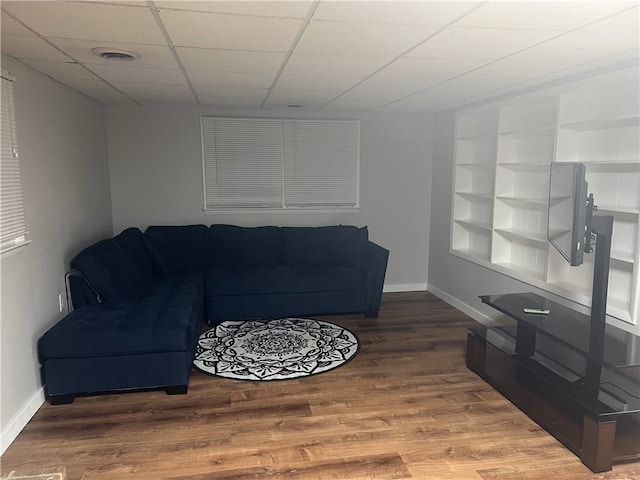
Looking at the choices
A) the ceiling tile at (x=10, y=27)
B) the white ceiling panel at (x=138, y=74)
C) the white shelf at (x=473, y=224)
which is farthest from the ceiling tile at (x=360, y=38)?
the white shelf at (x=473, y=224)

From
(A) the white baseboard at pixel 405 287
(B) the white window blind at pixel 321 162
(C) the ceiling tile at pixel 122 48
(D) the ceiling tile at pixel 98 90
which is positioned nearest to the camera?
(C) the ceiling tile at pixel 122 48

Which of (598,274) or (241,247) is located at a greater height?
(598,274)

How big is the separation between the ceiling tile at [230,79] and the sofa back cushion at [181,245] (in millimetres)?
1818

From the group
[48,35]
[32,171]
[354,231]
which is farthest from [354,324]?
[48,35]

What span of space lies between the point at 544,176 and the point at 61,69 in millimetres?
3816

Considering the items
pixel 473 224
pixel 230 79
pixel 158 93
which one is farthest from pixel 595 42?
pixel 158 93

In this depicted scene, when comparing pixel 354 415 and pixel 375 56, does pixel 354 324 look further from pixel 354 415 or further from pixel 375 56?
pixel 375 56

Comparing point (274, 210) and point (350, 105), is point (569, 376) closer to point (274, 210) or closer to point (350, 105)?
point (350, 105)

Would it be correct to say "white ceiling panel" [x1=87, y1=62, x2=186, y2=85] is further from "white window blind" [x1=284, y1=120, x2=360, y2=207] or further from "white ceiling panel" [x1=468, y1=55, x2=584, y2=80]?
"white ceiling panel" [x1=468, y1=55, x2=584, y2=80]

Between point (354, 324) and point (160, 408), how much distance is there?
82.8 inches

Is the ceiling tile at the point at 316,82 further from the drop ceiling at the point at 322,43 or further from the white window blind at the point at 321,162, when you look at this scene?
the white window blind at the point at 321,162

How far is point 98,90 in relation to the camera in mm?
3916

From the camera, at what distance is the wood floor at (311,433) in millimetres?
2342

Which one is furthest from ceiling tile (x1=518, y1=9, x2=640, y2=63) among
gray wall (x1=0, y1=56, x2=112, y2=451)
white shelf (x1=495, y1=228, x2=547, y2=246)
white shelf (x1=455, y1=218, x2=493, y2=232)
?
gray wall (x1=0, y1=56, x2=112, y2=451)
